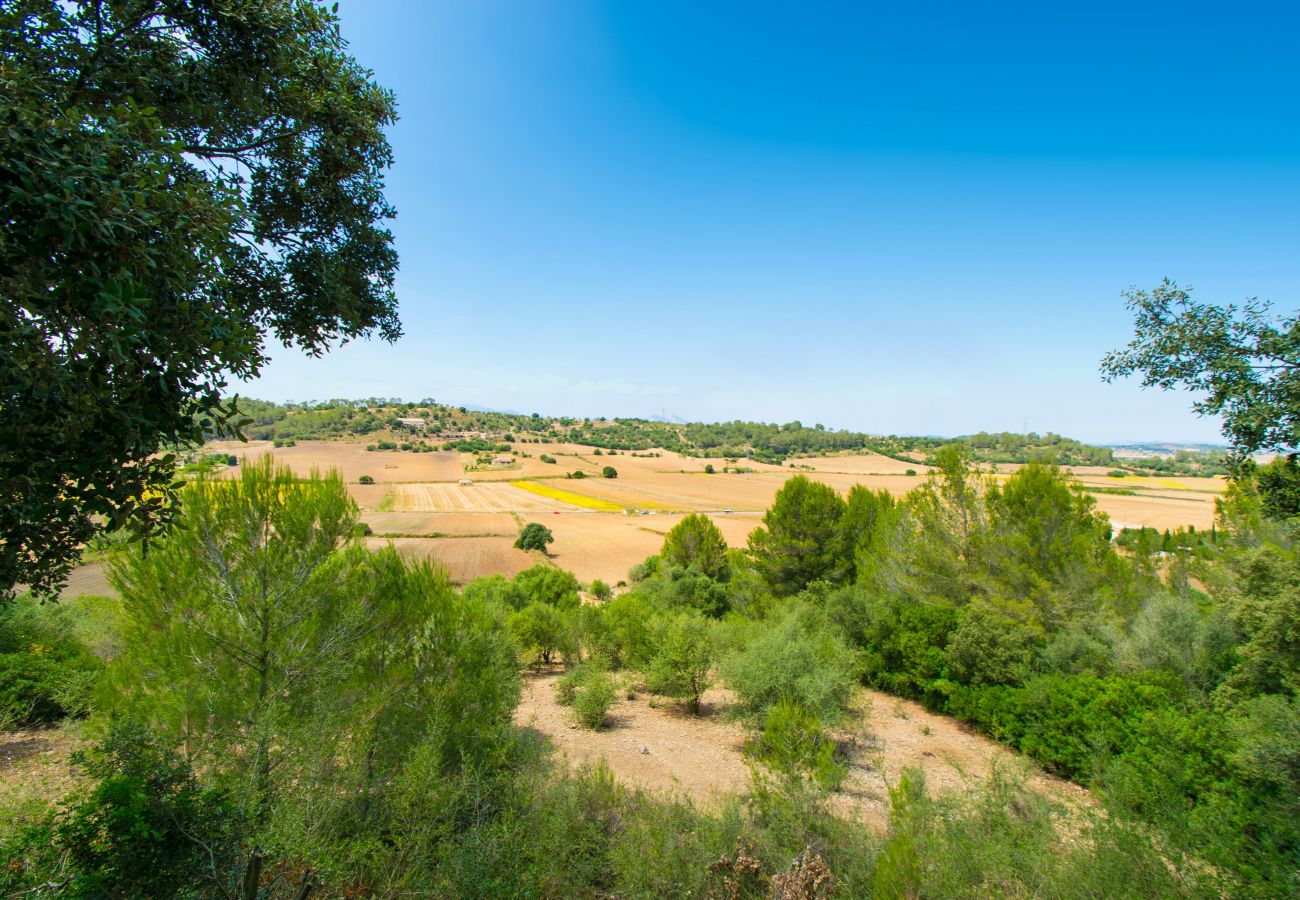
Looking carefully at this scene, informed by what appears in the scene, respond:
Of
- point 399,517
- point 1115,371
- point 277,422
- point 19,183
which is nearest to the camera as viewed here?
point 19,183

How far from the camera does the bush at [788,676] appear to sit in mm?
10875

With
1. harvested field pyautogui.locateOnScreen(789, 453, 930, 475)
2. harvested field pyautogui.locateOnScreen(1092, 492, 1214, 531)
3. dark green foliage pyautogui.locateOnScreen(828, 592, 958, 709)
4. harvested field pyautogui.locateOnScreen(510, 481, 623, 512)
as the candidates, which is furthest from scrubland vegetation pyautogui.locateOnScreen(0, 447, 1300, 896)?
harvested field pyautogui.locateOnScreen(789, 453, 930, 475)

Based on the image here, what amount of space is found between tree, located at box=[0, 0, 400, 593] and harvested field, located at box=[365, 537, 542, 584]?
97.8 ft

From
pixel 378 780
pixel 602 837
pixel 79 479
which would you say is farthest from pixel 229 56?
pixel 602 837

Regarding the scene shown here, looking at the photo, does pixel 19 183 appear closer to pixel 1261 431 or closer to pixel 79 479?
pixel 79 479

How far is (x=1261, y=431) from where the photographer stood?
14.8 ft

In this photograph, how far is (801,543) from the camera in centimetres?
2138

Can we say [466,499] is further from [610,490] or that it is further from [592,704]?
[592,704]

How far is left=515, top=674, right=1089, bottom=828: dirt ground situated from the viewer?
9242 mm

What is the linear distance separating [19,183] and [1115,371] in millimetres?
8276

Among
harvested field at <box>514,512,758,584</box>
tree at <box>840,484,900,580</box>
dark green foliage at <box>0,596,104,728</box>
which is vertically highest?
tree at <box>840,484,900,580</box>

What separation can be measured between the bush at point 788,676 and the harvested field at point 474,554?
2293cm

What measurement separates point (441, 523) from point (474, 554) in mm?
11860

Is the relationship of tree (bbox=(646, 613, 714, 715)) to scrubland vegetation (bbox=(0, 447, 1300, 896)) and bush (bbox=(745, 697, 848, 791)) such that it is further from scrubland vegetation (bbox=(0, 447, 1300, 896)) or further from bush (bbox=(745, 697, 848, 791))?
bush (bbox=(745, 697, 848, 791))
